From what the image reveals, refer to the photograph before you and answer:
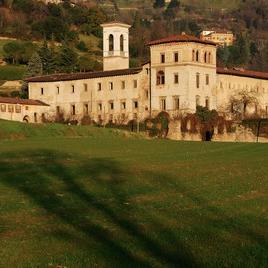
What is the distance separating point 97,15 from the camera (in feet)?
523

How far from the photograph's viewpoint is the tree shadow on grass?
14.6 m

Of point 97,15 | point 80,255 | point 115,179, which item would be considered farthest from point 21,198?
point 97,15

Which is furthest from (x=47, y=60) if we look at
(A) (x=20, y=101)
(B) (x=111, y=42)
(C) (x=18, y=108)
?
(C) (x=18, y=108)

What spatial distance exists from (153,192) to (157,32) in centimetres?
16742

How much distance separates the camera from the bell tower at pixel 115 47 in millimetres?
103000

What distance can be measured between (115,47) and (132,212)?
84.7 m

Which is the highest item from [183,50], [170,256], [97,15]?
[97,15]

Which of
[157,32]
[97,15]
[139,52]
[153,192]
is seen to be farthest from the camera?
[157,32]

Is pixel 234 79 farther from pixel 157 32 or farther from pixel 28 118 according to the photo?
pixel 157 32

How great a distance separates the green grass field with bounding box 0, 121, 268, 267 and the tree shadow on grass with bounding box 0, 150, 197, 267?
0.02 metres

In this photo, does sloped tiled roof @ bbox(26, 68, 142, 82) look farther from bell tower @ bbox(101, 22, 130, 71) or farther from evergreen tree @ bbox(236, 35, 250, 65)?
evergreen tree @ bbox(236, 35, 250, 65)

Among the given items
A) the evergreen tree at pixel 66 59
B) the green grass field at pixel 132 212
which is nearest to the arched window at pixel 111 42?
the evergreen tree at pixel 66 59

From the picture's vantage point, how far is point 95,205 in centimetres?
2022

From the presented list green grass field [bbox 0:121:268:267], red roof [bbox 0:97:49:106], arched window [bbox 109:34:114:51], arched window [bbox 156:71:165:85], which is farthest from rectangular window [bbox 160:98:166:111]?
green grass field [bbox 0:121:268:267]
